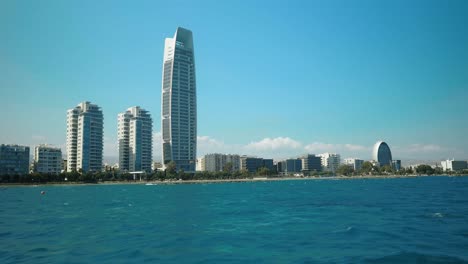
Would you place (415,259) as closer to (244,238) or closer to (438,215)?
(244,238)

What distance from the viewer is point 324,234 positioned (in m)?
38.4

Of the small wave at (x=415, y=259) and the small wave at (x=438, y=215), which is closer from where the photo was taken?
the small wave at (x=415, y=259)

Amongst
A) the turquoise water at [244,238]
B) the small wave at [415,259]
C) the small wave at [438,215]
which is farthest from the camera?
the small wave at [438,215]

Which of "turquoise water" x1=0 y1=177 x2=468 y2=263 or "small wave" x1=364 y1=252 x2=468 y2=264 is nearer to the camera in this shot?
"small wave" x1=364 y1=252 x2=468 y2=264

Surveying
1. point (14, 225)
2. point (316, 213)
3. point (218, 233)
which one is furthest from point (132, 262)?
point (316, 213)

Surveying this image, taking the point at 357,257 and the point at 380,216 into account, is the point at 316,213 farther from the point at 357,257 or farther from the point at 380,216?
the point at 357,257

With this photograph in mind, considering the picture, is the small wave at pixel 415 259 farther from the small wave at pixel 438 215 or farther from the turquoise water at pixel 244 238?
the small wave at pixel 438 215

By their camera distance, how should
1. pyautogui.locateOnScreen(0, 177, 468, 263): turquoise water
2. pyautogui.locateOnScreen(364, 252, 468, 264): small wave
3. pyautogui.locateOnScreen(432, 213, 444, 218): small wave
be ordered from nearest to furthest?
pyautogui.locateOnScreen(364, 252, 468, 264): small wave
pyautogui.locateOnScreen(0, 177, 468, 263): turquoise water
pyautogui.locateOnScreen(432, 213, 444, 218): small wave

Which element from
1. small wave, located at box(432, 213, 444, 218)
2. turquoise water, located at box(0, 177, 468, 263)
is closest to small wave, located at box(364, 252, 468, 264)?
turquoise water, located at box(0, 177, 468, 263)

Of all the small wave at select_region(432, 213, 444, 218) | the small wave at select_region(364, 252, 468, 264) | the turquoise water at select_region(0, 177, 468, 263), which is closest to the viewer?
the small wave at select_region(364, 252, 468, 264)

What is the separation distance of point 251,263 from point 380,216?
30758 mm

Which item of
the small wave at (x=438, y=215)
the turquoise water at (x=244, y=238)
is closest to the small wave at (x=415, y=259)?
the turquoise water at (x=244, y=238)

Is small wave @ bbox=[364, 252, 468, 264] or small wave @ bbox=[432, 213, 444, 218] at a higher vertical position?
small wave @ bbox=[432, 213, 444, 218]

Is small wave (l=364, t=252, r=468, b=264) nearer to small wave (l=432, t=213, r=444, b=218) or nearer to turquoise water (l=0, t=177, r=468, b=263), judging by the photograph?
turquoise water (l=0, t=177, r=468, b=263)
